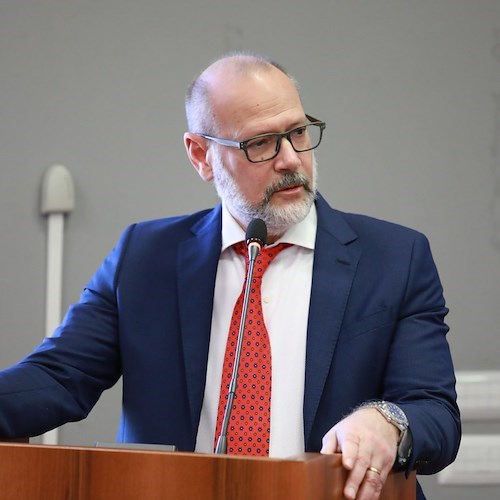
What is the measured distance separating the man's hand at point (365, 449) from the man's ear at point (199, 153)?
0.92 m

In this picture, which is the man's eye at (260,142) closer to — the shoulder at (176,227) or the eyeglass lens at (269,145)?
the eyeglass lens at (269,145)

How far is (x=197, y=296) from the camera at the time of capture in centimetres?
220

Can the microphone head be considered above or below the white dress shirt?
above

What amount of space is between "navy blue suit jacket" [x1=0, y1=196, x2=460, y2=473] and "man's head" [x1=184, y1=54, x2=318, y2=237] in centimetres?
11

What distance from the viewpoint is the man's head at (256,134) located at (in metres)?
2.16

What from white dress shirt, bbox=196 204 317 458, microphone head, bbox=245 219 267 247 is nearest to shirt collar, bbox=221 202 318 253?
white dress shirt, bbox=196 204 317 458

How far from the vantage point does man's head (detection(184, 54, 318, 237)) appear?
7.09 feet

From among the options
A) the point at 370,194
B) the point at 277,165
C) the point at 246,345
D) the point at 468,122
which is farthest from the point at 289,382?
the point at 468,122

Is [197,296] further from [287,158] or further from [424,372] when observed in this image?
[424,372]

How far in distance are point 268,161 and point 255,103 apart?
0.44ft

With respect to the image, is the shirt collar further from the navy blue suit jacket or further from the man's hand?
the man's hand

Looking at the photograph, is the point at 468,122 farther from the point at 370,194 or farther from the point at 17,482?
the point at 17,482

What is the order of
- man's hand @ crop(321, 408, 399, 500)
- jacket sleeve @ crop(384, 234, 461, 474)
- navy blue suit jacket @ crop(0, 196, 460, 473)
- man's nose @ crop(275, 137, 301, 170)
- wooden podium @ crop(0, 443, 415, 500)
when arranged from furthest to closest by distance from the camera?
1. man's nose @ crop(275, 137, 301, 170)
2. navy blue suit jacket @ crop(0, 196, 460, 473)
3. jacket sleeve @ crop(384, 234, 461, 474)
4. man's hand @ crop(321, 408, 399, 500)
5. wooden podium @ crop(0, 443, 415, 500)

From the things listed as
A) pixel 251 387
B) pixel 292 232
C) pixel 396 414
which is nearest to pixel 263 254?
pixel 292 232
